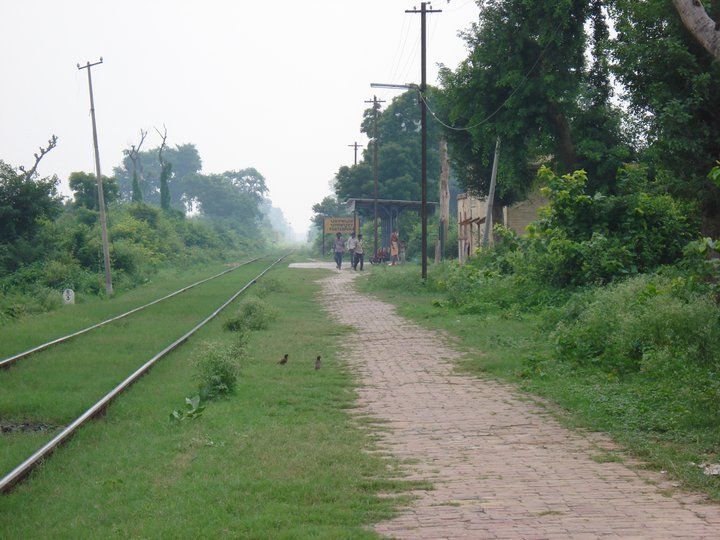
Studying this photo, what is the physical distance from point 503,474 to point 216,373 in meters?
4.86

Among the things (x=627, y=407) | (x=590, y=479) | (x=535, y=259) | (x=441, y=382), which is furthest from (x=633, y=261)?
(x=590, y=479)

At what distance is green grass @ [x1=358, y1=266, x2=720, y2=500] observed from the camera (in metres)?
7.05

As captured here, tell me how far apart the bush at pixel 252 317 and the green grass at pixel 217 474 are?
6882mm

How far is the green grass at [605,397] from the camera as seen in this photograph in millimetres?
7055

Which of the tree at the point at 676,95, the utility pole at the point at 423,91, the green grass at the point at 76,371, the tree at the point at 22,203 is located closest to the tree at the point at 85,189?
the tree at the point at 22,203

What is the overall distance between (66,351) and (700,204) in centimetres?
1121

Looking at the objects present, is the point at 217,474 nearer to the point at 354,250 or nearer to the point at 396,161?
the point at 354,250

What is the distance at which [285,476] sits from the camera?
6.52 meters

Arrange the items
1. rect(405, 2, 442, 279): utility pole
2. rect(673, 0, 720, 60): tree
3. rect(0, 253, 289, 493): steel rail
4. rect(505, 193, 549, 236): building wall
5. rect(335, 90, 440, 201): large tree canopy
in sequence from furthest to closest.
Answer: rect(335, 90, 440, 201): large tree canopy
rect(505, 193, 549, 236): building wall
rect(405, 2, 442, 279): utility pole
rect(673, 0, 720, 60): tree
rect(0, 253, 289, 493): steel rail

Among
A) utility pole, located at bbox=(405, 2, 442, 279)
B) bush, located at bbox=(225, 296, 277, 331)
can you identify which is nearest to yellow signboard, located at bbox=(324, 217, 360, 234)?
utility pole, located at bbox=(405, 2, 442, 279)

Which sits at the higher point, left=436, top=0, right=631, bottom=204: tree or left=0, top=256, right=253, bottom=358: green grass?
left=436, top=0, right=631, bottom=204: tree

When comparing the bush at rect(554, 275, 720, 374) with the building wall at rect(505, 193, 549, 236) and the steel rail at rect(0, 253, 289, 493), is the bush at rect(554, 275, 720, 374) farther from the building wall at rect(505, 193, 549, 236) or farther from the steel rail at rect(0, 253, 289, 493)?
the building wall at rect(505, 193, 549, 236)

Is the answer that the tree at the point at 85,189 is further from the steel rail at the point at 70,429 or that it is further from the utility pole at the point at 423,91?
the steel rail at the point at 70,429

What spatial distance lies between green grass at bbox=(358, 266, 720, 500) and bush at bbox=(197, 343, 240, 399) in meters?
3.59
